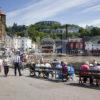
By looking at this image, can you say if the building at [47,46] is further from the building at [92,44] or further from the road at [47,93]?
the road at [47,93]

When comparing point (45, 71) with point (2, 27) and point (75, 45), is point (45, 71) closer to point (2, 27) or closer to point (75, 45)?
point (2, 27)

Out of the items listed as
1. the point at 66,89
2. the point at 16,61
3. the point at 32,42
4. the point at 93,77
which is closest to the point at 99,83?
the point at 93,77

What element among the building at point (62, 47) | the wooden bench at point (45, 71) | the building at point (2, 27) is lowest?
the wooden bench at point (45, 71)

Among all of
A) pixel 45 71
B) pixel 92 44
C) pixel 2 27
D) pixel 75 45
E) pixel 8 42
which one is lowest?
pixel 45 71

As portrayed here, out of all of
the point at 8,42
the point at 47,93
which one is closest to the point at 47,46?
the point at 8,42

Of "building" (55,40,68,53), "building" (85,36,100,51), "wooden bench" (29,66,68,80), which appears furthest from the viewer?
"building" (55,40,68,53)

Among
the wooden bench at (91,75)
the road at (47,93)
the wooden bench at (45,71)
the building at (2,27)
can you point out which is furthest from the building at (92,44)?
the road at (47,93)

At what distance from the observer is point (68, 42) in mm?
157750

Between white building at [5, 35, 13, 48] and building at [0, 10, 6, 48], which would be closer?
building at [0, 10, 6, 48]

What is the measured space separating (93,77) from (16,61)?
10189mm

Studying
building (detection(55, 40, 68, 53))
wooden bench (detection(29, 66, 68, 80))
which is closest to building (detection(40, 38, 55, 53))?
building (detection(55, 40, 68, 53))

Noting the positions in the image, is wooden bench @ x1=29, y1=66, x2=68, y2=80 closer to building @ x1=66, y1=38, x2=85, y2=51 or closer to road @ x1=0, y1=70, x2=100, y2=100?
road @ x1=0, y1=70, x2=100, y2=100

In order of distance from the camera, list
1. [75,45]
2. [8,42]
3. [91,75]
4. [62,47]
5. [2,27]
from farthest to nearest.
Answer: [62,47] < [8,42] < [75,45] < [2,27] < [91,75]

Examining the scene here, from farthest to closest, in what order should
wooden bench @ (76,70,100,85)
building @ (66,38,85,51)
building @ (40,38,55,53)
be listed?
building @ (40,38,55,53) → building @ (66,38,85,51) → wooden bench @ (76,70,100,85)
